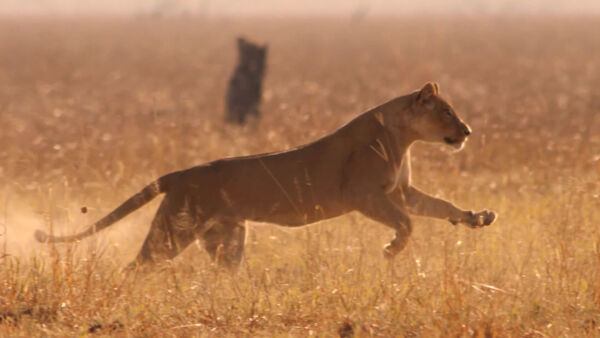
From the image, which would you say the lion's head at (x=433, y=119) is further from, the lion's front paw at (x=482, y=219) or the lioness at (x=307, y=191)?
the lion's front paw at (x=482, y=219)

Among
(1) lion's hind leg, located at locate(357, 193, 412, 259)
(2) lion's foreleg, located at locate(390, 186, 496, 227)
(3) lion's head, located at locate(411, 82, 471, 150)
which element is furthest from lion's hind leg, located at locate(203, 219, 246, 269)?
(3) lion's head, located at locate(411, 82, 471, 150)

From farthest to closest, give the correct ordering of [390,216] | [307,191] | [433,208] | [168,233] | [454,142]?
[454,142]
[433,208]
[307,191]
[390,216]
[168,233]

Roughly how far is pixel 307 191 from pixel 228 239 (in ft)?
2.01

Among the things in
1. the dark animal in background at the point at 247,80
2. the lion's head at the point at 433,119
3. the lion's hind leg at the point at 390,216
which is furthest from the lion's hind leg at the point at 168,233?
the dark animal in background at the point at 247,80

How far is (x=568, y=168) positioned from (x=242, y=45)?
7.04 metres

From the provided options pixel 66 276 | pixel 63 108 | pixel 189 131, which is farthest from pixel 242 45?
pixel 66 276

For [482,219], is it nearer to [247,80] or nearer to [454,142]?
[454,142]

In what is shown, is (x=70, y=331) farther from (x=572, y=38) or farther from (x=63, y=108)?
(x=572, y=38)

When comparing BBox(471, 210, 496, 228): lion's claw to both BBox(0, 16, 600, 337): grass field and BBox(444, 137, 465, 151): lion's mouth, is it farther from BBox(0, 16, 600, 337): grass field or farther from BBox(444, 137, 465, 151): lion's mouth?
BBox(444, 137, 465, 151): lion's mouth

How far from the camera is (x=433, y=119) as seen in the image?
6.88 m

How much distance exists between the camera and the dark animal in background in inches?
615

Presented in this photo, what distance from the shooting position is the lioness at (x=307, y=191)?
6.45m

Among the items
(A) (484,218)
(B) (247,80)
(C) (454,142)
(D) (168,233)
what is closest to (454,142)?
(C) (454,142)

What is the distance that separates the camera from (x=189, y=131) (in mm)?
13547
